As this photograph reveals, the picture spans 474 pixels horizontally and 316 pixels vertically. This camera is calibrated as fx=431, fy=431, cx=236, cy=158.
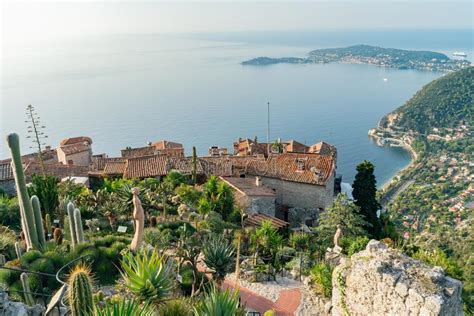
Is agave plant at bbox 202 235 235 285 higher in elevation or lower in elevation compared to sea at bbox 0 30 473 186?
higher

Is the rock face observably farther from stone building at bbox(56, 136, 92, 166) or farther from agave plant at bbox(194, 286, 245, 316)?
stone building at bbox(56, 136, 92, 166)

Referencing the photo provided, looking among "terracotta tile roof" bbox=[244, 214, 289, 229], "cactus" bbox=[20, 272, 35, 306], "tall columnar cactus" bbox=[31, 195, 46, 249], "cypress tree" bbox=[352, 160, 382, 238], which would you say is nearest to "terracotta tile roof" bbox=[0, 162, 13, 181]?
"tall columnar cactus" bbox=[31, 195, 46, 249]

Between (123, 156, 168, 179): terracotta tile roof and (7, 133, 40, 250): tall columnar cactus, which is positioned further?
(123, 156, 168, 179): terracotta tile roof

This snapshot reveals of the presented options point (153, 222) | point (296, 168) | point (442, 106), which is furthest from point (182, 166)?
point (442, 106)

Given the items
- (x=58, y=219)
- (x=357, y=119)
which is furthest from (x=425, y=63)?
(x=58, y=219)

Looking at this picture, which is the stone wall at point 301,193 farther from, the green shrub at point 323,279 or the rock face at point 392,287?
the rock face at point 392,287

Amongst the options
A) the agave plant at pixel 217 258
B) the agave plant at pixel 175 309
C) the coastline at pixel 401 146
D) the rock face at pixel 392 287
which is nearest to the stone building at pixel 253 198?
the agave plant at pixel 217 258
